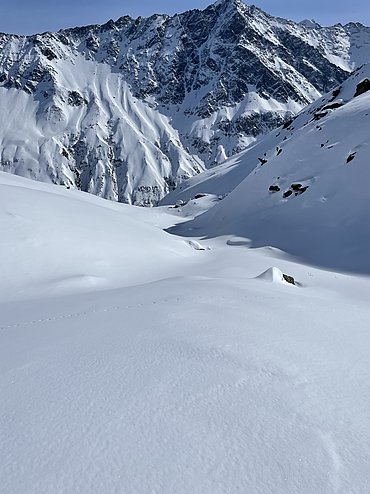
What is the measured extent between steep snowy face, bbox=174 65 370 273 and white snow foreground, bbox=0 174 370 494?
13733 mm

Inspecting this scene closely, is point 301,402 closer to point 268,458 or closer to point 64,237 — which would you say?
point 268,458

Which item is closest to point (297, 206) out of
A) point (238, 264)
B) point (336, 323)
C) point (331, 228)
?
point (331, 228)

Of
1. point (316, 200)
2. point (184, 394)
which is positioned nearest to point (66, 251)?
point (184, 394)

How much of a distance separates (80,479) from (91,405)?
106 cm

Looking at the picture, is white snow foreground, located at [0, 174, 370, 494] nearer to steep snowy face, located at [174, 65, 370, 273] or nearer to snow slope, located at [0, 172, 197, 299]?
snow slope, located at [0, 172, 197, 299]

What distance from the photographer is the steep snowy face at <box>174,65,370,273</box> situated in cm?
2325

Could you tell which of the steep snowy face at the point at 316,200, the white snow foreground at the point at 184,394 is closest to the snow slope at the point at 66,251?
the white snow foreground at the point at 184,394

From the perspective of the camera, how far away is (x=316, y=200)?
1118 inches

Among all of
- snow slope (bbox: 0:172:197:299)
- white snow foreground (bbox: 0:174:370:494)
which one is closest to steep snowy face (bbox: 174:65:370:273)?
snow slope (bbox: 0:172:197:299)

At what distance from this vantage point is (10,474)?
308 cm

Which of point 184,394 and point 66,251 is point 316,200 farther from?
point 184,394

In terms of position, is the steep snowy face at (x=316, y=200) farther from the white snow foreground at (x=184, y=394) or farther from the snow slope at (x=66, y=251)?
the white snow foreground at (x=184, y=394)

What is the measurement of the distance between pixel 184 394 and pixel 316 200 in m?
26.4

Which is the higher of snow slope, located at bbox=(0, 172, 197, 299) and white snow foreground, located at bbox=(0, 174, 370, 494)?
snow slope, located at bbox=(0, 172, 197, 299)
